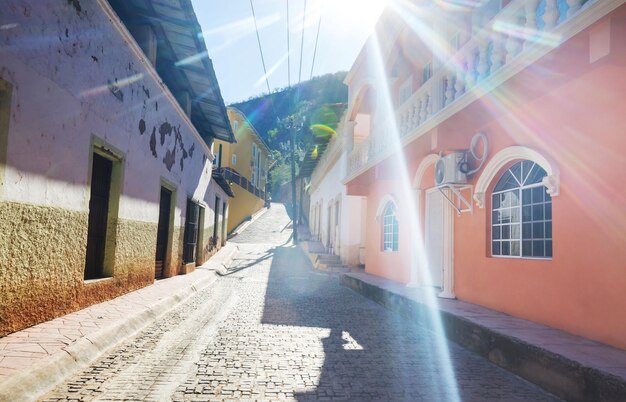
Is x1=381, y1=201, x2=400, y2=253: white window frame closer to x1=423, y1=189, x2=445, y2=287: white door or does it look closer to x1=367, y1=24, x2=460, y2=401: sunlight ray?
x1=367, y1=24, x2=460, y2=401: sunlight ray

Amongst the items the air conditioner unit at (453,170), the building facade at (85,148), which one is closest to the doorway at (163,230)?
the building facade at (85,148)

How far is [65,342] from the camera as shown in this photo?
3943 mm

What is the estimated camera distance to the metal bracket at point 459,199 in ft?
23.2

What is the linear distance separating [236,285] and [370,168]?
4.65 metres

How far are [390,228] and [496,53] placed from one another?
21.6 ft

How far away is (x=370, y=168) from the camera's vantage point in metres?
11.5

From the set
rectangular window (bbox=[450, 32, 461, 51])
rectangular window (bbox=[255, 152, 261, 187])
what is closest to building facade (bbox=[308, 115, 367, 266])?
rectangular window (bbox=[450, 32, 461, 51])

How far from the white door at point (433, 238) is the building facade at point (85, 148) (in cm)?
563

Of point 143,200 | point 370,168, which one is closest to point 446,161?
point 370,168

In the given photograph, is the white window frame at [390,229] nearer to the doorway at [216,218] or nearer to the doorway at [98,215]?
the doorway at [98,215]

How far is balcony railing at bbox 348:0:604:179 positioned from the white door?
5.13ft

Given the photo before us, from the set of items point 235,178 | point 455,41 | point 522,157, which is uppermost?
point 235,178

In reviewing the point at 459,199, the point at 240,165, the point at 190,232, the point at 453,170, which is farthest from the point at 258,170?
the point at 453,170

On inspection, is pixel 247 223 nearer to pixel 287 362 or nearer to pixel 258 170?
pixel 258 170
